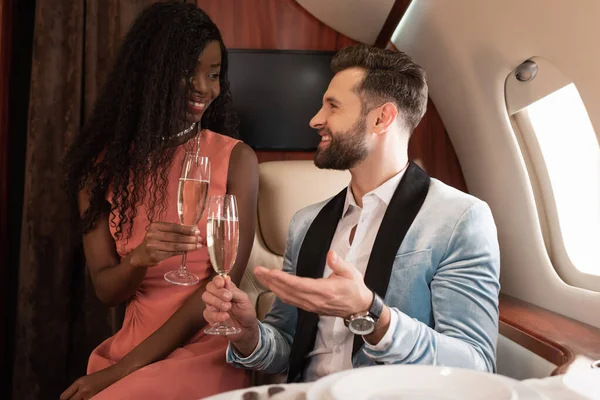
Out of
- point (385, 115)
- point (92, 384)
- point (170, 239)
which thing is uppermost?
point (385, 115)

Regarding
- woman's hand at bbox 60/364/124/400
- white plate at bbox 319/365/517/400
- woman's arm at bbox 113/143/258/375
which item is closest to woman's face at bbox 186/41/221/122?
woman's arm at bbox 113/143/258/375

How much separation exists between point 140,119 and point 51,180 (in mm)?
872

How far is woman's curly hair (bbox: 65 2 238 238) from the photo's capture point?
2115 mm

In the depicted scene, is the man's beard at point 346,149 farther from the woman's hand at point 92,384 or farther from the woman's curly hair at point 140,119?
the woman's hand at point 92,384

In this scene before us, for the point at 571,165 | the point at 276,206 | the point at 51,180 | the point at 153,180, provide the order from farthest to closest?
the point at 51,180, the point at 276,206, the point at 571,165, the point at 153,180

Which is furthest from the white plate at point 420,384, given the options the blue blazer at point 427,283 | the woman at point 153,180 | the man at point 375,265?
the woman at point 153,180

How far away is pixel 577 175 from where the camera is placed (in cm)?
231

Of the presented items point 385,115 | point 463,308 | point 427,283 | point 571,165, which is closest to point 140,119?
point 385,115

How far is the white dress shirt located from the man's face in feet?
0.43

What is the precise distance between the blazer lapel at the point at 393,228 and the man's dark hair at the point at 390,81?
0.27 metres

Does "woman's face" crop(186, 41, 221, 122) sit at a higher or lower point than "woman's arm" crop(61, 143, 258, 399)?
higher

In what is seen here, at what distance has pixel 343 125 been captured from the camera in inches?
75.1

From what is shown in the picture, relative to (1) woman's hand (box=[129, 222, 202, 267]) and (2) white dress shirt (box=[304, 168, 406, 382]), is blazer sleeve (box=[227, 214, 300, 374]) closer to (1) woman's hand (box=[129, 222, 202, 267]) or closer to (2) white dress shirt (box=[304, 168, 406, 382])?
(2) white dress shirt (box=[304, 168, 406, 382])

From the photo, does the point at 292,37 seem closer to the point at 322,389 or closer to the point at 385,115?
the point at 385,115
